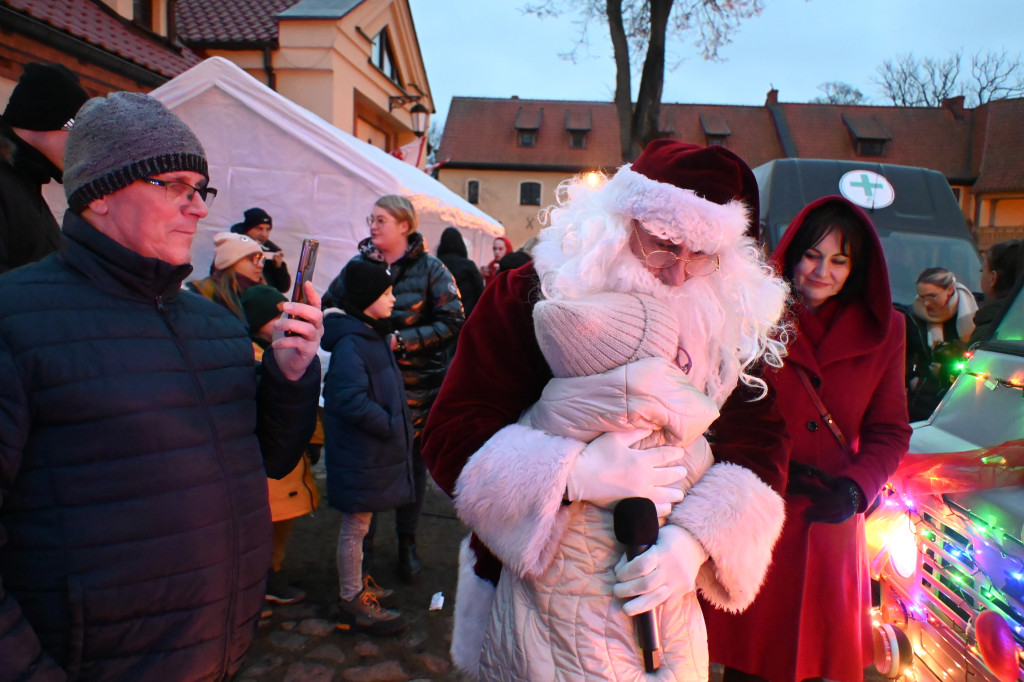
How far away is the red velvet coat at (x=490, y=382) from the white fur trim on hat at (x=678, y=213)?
31cm

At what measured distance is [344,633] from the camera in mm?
3428

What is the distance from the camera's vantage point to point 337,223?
5934 millimetres

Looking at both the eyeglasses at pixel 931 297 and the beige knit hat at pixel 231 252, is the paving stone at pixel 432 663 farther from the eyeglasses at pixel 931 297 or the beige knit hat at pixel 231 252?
the eyeglasses at pixel 931 297

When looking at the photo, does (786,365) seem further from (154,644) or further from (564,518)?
(154,644)

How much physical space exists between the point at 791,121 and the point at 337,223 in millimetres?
37213

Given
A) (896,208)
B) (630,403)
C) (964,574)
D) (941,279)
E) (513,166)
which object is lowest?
(964,574)

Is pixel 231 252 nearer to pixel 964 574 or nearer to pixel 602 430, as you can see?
pixel 602 430

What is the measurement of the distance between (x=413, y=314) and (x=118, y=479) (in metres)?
2.79

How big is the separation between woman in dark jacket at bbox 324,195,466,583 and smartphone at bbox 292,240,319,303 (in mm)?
2348

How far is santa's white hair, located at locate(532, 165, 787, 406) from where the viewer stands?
61.1 inches

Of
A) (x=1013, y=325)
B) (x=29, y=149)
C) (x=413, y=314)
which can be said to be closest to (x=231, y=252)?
(x=413, y=314)

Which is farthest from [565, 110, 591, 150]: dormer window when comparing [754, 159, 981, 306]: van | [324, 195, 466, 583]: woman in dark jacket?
[324, 195, 466, 583]: woman in dark jacket

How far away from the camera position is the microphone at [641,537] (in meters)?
1.36

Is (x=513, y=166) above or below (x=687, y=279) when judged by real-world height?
above
